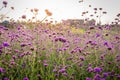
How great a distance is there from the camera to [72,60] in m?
5.00

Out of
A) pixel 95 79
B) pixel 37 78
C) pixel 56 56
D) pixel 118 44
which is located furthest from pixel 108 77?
pixel 118 44

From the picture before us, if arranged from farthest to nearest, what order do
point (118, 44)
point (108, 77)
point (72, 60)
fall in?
1. point (118, 44)
2. point (72, 60)
3. point (108, 77)

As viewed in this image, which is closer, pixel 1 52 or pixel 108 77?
pixel 108 77

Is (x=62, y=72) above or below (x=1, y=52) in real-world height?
below

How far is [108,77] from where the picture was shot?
13.8 feet

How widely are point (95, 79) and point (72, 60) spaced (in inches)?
54.7

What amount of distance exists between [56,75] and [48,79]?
0.45 ft

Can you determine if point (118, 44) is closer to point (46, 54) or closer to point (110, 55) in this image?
point (110, 55)

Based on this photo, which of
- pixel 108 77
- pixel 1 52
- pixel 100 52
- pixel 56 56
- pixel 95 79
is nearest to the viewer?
pixel 95 79

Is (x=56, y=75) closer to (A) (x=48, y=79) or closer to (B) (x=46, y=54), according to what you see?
(A) (x=48, y=79)

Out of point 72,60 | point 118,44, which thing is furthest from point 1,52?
point 118,44

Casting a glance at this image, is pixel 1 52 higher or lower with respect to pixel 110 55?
higher

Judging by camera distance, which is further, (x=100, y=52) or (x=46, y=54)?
(x=100, y=52)

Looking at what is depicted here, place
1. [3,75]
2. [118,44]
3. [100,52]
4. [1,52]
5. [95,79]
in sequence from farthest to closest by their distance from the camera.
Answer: [118,44]
[100,52]
[1,52]
[3,75]
[95,79]
